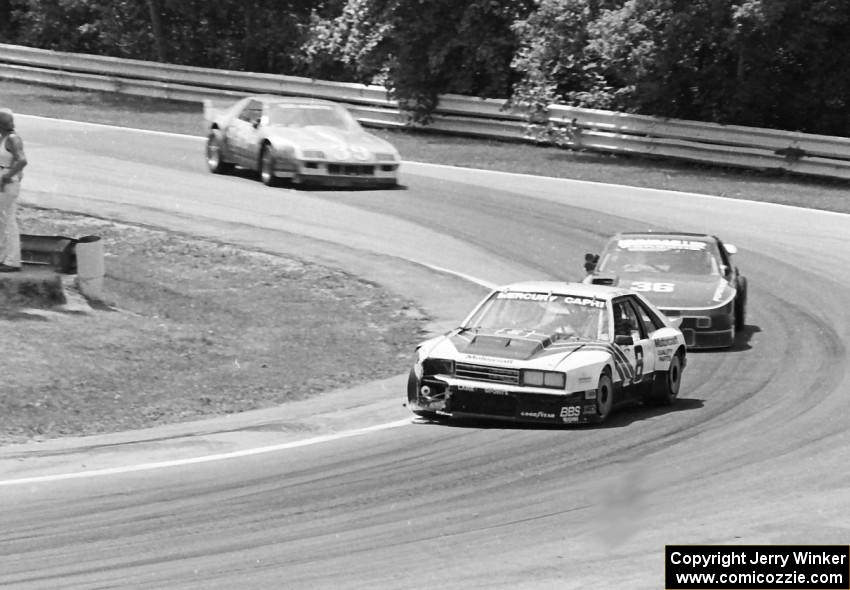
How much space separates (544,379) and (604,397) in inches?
25.2

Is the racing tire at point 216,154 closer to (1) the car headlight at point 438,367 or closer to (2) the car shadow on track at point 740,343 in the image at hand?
(2) the car shadow on track at point 740,343

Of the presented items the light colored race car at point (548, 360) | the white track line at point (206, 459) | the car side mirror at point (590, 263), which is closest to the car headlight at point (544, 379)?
the light colored race car at point (548, 360)

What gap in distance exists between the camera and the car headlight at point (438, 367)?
12.2 m

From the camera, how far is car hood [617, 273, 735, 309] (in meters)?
16.4

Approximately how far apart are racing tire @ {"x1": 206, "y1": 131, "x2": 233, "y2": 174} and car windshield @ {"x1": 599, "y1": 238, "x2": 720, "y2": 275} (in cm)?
996

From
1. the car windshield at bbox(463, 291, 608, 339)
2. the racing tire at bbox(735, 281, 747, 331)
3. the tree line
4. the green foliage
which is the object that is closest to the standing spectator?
the car windshield at bbox(463, 291, 608, 339)

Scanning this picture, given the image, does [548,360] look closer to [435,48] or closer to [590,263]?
[590,263]

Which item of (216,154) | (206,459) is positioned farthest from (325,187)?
(206,459)

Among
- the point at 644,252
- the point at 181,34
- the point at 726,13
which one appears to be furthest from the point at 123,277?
the point at 181,34

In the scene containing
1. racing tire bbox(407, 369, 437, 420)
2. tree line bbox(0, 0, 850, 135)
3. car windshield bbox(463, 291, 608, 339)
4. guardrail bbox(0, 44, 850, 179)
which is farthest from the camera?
tree line bbox(0, 0, 850, 135)

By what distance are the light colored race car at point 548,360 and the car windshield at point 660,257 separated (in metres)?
3.66

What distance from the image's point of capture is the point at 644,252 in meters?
17.7

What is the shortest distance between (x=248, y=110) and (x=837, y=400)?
14.5m

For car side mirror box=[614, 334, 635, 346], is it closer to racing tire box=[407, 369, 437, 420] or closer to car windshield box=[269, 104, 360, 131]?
racing tire box=[407, 369, 437, 420]
